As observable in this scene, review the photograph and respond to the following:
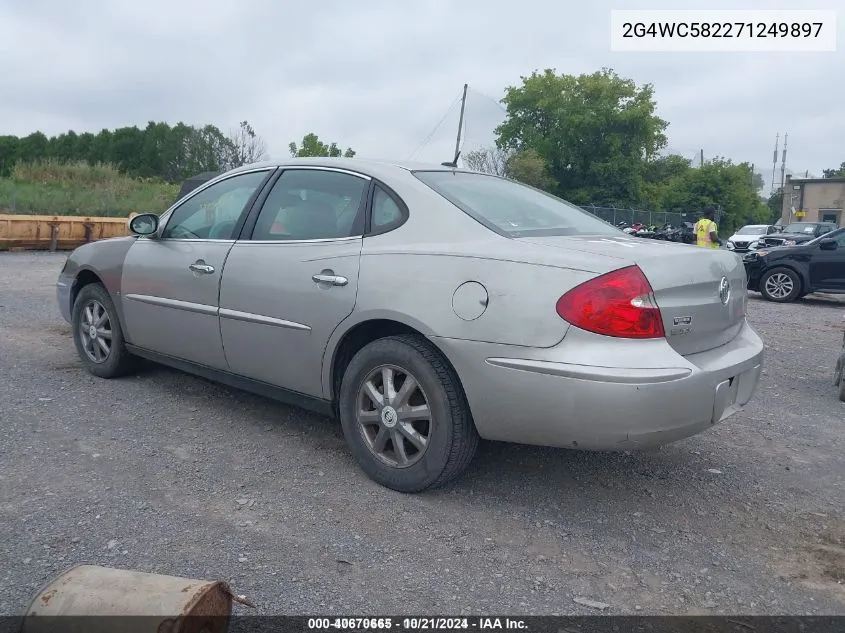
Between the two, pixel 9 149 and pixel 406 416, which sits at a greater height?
pixel 9 149

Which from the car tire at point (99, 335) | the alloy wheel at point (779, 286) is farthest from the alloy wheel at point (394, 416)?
the alloy wheel at point (779, 286)

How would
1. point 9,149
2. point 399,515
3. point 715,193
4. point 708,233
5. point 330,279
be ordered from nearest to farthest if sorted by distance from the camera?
point 399,515
point 330,279
point 708,233
point 9,149
point 715,193

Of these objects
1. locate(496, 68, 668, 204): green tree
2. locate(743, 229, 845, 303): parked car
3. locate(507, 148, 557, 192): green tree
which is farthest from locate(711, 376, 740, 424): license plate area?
locate(496, 68, 668, 204): green tree

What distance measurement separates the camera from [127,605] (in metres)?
2.10

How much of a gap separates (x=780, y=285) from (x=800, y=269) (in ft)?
1.41

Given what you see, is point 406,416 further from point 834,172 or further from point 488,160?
point 834,172

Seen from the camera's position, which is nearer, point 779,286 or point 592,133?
point 779,286

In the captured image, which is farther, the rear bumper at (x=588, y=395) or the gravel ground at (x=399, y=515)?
the rear bumper at (x=588, y=395)

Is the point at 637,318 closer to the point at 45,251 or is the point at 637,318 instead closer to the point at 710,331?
the point at 710,331

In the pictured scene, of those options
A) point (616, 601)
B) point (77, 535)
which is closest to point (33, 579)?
point (77, 535)

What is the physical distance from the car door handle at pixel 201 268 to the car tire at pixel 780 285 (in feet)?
37.9

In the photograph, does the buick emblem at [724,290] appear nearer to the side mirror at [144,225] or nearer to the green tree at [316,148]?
the side mirror at [144,225]

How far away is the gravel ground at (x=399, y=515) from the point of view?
2.73m

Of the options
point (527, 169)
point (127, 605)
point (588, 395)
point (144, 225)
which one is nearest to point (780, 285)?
point (144, 225)
